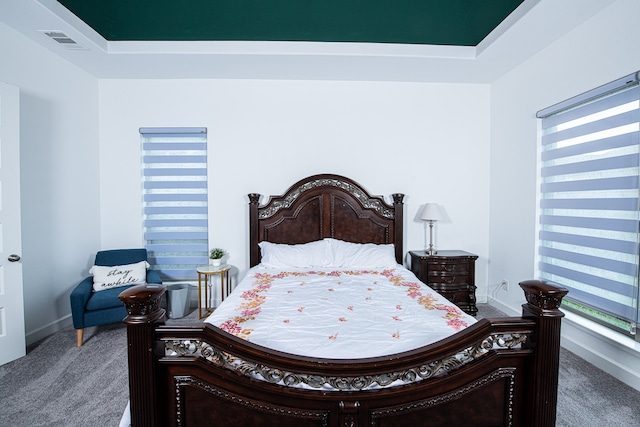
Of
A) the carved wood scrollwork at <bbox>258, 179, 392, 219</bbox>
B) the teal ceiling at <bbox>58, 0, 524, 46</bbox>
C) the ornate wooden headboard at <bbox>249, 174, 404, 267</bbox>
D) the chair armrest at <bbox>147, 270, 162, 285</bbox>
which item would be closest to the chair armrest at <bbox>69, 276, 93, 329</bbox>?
the chair armrest at <bbox>147, 270, 162, 285</bbox>

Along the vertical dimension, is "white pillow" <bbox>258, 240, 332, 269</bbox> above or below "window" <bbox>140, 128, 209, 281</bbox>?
below

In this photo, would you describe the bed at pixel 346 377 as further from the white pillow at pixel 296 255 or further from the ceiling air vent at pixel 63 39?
the ceiling air vent at pixel 63 39

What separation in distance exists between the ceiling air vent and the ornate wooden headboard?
215cm

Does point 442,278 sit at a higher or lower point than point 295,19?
lower

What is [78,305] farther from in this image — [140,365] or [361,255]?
[361,255]

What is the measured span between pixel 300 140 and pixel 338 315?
235 cm

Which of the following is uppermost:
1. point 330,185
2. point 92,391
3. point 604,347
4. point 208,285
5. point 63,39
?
point 63,39

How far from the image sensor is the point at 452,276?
329 cm

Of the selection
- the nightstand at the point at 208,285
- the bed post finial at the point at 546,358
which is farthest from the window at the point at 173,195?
the bed post finial at the point at 546,358

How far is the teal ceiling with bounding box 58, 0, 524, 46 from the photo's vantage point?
2.61m

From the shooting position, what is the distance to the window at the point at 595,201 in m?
2.13

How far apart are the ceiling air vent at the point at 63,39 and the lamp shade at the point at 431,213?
151 inches

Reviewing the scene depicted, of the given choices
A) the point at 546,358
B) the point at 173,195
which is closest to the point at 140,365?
the point at 546,358

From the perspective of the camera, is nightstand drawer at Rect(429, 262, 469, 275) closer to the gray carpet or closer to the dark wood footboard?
the gray carpet
